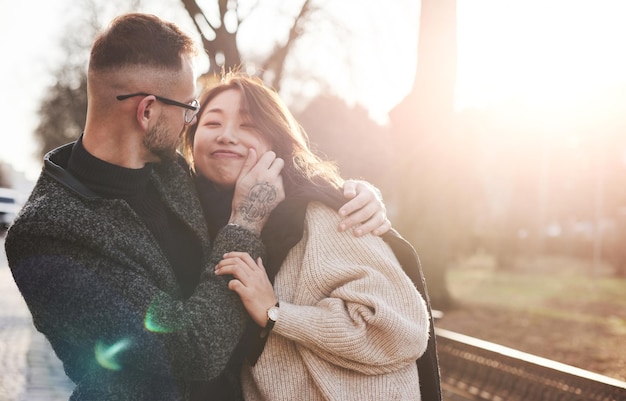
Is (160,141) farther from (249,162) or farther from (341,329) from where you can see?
(341,329)

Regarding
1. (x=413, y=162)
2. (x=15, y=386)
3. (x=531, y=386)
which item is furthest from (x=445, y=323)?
(x=15, y=386)

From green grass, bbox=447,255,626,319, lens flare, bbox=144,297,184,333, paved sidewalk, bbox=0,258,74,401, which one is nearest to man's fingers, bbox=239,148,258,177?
lens flare, bbox=144,297,184,333

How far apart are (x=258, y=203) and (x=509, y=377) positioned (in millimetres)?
3517

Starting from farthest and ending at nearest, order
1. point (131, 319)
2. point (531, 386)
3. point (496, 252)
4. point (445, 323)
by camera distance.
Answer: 1. point (496, 252)
2. point (445, 323)
3. point (531, 386)
4. point (131, 319)

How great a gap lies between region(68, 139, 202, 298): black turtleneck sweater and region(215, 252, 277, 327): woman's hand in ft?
1.00

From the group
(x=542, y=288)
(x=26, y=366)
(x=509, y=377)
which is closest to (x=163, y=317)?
(x=509, y=377)

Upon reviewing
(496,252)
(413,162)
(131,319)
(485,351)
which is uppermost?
(131,319)

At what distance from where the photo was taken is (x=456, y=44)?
26.2 ft

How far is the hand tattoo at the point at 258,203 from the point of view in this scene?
254 centimetres

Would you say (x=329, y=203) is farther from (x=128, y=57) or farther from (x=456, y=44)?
(x=456, y=44)

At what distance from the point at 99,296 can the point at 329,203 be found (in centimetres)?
108

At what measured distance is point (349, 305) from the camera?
2.37 m

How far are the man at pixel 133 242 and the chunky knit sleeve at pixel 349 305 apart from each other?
0.49 ft

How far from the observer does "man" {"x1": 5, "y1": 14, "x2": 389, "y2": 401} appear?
2064 millimetres
